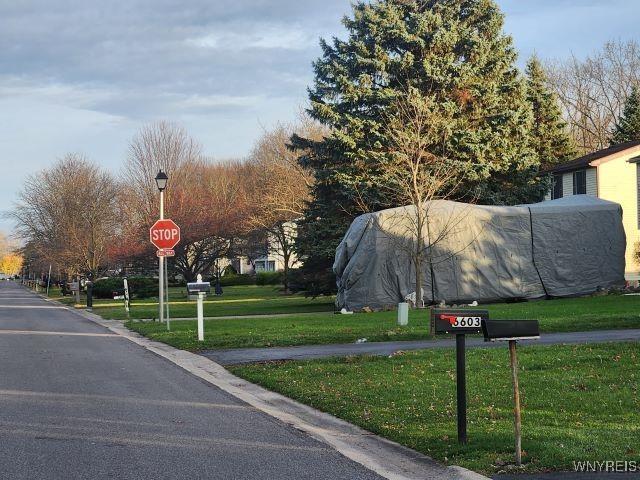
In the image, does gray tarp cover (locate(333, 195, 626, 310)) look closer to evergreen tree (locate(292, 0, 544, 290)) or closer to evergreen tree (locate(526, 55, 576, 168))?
evergreen tree (locate(292, 0, 544, 290))

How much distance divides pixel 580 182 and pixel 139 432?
42.0 meters

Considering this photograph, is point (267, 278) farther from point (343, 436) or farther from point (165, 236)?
point (343, 436)

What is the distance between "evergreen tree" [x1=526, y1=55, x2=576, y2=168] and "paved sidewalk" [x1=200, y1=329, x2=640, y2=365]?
42.2m

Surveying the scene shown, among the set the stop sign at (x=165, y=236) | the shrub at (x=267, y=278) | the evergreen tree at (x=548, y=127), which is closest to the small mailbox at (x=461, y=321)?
the stop sign at (x=165, y=236)

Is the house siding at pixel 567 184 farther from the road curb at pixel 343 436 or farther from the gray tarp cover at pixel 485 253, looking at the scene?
the road curb at pixel 343 436

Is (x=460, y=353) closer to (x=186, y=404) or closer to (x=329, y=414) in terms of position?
(x=329, y=414)

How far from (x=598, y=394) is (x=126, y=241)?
2243 inches

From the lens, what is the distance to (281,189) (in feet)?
185

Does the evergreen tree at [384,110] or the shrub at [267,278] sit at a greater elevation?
the evergreen tree at [384,110]

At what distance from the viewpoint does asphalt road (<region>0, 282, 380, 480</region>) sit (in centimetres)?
694

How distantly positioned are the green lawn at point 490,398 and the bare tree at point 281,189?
124ft

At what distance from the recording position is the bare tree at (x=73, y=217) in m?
61.2

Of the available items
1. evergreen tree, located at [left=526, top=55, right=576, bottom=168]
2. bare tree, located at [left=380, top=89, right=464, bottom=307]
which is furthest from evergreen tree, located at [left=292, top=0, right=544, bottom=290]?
evergreen tree, located at [left=526, top=55, right=576, bottom=168]

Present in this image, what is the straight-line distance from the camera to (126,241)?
2504 inches
